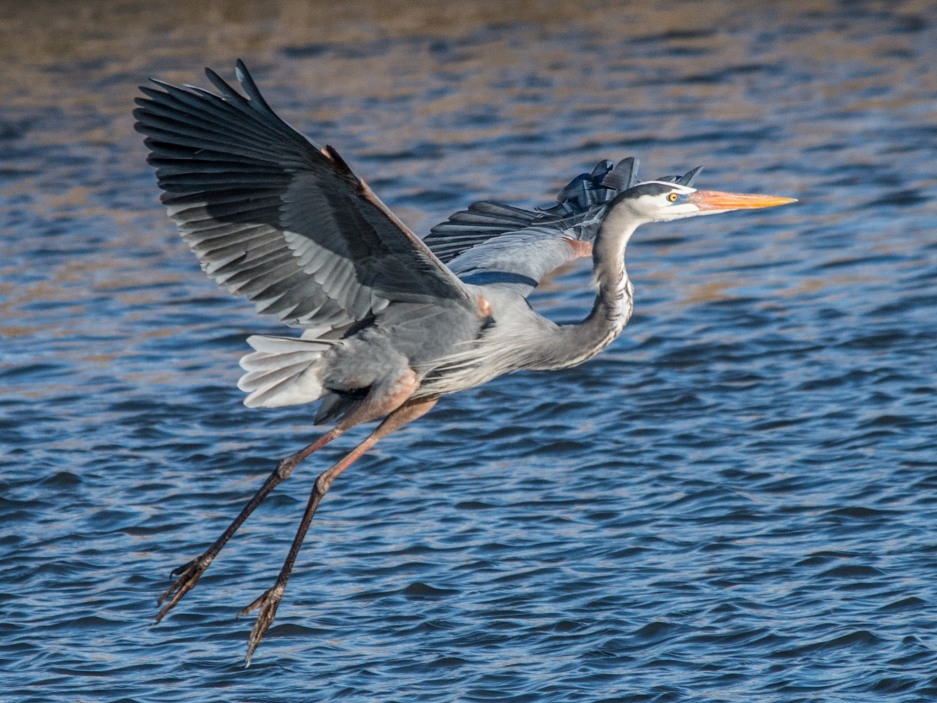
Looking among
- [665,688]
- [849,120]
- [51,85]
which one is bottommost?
[665,688]

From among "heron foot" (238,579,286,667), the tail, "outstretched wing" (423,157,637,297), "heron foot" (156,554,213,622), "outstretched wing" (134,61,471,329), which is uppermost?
"outstretched wing" (134,61,471,329)

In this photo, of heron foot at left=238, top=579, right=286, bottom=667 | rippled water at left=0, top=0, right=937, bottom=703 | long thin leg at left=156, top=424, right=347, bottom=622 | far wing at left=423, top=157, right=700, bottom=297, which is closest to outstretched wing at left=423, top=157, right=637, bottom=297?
far wing at left=423, top=157, right=700, bottom=297

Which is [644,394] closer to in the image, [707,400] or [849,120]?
[707,400]

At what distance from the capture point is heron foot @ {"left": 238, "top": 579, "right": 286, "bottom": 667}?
25.4 ft

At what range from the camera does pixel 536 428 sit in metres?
10.8

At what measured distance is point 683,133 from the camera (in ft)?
54.6

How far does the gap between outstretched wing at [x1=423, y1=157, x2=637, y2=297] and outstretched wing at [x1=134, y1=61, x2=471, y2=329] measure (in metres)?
0.67

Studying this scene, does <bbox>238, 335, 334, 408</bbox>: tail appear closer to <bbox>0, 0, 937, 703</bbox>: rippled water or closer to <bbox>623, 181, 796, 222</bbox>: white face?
<bbox>0, 0, 937, 703</bbox>: rippled water

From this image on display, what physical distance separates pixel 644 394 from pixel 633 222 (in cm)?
348

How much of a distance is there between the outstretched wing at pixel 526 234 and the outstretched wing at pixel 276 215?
2.21ft

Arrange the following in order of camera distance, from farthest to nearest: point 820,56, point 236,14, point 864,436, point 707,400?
point 236,14
point 820,56
point 707,400
point 864,436

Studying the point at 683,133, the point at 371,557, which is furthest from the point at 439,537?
the point at 683,133

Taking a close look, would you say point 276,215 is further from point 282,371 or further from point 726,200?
point 726,200

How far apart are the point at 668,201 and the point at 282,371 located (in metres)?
2.02
